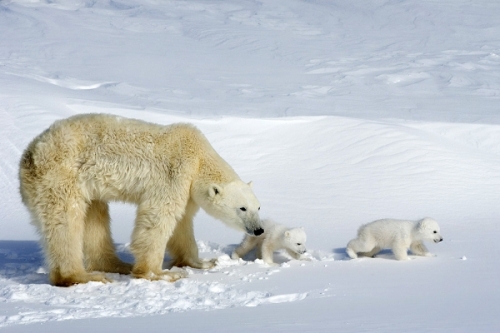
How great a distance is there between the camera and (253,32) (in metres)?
25.0

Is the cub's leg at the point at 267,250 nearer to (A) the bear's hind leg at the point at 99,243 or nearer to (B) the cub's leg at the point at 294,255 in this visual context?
(B) the cub's leg at the point at 294,255

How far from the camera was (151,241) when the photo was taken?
19.4 feet

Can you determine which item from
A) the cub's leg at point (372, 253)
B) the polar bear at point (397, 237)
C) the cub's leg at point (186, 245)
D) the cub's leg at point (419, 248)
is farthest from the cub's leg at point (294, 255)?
the cub's leg at point (419, 248)

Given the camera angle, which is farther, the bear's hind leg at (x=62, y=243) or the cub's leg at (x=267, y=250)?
the cub's leg at (x=267, y=250)

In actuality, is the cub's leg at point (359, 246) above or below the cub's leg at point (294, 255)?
above

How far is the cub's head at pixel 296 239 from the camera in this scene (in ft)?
21.2

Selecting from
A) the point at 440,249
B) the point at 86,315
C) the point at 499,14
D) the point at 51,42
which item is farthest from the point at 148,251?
the point at 499,14

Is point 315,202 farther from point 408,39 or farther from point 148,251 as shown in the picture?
point 408,39

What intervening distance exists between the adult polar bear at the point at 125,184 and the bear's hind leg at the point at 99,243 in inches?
2.6

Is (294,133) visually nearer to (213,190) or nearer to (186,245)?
(186,245)

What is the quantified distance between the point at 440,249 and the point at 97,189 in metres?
3.36

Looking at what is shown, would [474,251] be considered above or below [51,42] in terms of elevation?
below

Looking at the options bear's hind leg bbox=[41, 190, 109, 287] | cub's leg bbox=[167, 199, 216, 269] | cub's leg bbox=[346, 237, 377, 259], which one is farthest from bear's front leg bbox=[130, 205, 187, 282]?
cub's leg bbox=[346, 237, 377, 259]

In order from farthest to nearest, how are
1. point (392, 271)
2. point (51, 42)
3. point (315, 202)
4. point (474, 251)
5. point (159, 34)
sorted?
point (159, 34) → point (51, 42) → point (315, 202) → point (474, 251) → point (392, 271)
